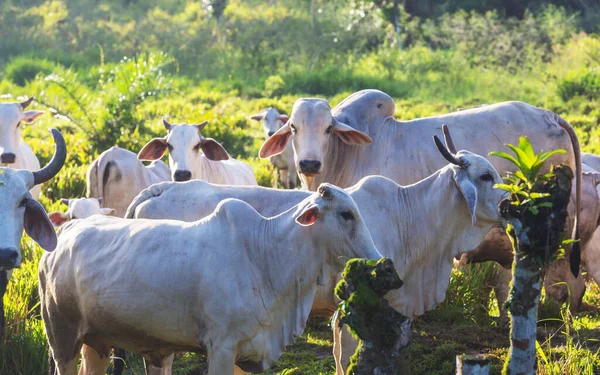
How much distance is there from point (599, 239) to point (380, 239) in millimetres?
2600

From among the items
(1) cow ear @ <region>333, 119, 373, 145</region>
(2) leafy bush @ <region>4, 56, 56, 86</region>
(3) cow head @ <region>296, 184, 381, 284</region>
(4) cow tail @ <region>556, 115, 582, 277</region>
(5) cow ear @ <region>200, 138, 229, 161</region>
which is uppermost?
(3) cow head @ <region>296, 184, 381, 284</region>

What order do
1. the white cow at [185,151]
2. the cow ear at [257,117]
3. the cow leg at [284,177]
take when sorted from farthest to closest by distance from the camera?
1. the cow ear at [257,117]
2. the cow leg at [284,177]
3. the white cow at [185,151]

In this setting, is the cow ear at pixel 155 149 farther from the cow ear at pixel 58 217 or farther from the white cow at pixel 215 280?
the white cow at pixel 215 280

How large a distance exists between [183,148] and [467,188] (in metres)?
3.32

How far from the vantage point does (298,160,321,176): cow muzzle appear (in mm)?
6594

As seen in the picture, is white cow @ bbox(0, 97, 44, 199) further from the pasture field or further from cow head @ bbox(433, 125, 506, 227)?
cow head @ bbox(433, 125, 506, 227)

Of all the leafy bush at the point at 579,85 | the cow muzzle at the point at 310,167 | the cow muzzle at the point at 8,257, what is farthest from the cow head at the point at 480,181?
the leafy bush at the point at 579,85

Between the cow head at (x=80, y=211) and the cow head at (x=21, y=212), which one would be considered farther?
the cow head at (x=80, y=211)

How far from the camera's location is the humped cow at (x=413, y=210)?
18.1 feet

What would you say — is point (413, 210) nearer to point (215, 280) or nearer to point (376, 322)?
point (215, 280)

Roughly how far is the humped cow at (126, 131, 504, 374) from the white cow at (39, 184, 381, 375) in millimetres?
805

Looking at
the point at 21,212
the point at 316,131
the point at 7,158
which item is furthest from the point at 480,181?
the point at 7,158

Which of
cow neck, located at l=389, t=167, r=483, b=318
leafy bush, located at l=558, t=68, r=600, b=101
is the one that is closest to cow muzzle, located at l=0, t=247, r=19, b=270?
cow neck, located at l=389, t=167, r=483, b=318

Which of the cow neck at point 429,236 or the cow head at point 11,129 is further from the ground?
the cow neck at point 429,236
